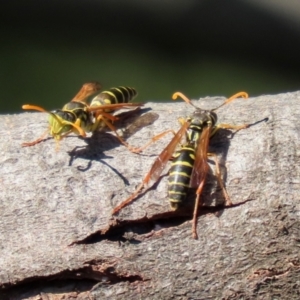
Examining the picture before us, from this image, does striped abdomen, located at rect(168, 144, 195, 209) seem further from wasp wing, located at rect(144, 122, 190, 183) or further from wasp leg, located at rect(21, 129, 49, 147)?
wasp leg, located at rect(21, 129, 49, 147)

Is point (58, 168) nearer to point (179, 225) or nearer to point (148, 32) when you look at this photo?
point (179, 225)

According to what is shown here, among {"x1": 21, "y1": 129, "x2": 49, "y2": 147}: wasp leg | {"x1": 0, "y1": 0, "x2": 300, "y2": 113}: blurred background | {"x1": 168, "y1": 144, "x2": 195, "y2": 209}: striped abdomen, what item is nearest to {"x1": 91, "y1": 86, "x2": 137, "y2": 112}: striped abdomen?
{"x1": 21, "y1": 129, "x2": 49, "y2": 147}: wasp leg

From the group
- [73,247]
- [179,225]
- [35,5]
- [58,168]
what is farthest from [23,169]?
[35,5]

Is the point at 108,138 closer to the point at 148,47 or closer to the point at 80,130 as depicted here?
the point at 80,130

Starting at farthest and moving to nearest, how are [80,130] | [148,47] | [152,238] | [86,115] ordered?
A: [148,47]
[86,115]
[80,130]
[152,238]

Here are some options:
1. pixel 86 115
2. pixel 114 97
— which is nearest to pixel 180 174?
pixel 86 115

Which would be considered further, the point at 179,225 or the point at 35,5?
the point at 35,5
